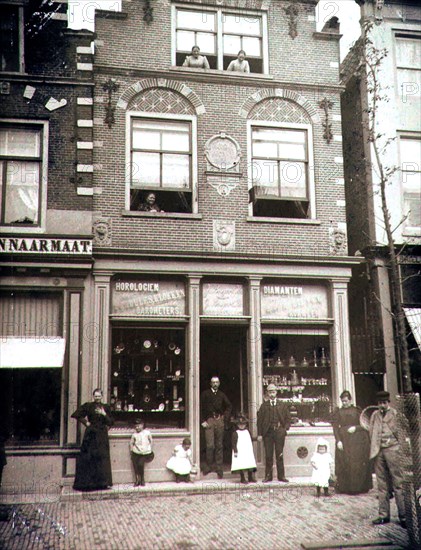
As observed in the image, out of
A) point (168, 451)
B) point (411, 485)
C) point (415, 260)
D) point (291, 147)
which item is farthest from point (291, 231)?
point (411, 485)

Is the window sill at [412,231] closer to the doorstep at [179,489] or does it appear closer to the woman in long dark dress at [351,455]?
the woman in long dark dress at [351,455]

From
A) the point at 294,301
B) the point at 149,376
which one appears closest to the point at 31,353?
the point at 149,376

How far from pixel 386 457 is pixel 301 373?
4317mm

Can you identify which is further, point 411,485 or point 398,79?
point 398,79

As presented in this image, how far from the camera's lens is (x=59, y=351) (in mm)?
12070

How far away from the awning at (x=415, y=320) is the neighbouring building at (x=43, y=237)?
7.26 meters

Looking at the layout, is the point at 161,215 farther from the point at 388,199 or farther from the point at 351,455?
the point at 351,455

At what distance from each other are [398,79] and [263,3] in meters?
3.91

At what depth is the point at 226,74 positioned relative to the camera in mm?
13867

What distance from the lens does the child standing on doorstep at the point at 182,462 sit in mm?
11875

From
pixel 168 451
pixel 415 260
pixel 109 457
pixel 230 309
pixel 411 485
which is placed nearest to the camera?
pixel 411 485

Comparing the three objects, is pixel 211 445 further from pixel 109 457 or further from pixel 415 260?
pixel 415 260

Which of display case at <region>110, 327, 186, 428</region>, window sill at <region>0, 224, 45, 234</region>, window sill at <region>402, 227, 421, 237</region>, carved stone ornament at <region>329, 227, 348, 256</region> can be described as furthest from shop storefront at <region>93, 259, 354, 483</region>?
window sill at <region>402, 227, 421, 237</region>

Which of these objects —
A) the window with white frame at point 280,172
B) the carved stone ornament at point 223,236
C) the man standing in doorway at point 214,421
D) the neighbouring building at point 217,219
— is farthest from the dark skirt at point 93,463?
the window with white frame at point 280,172
